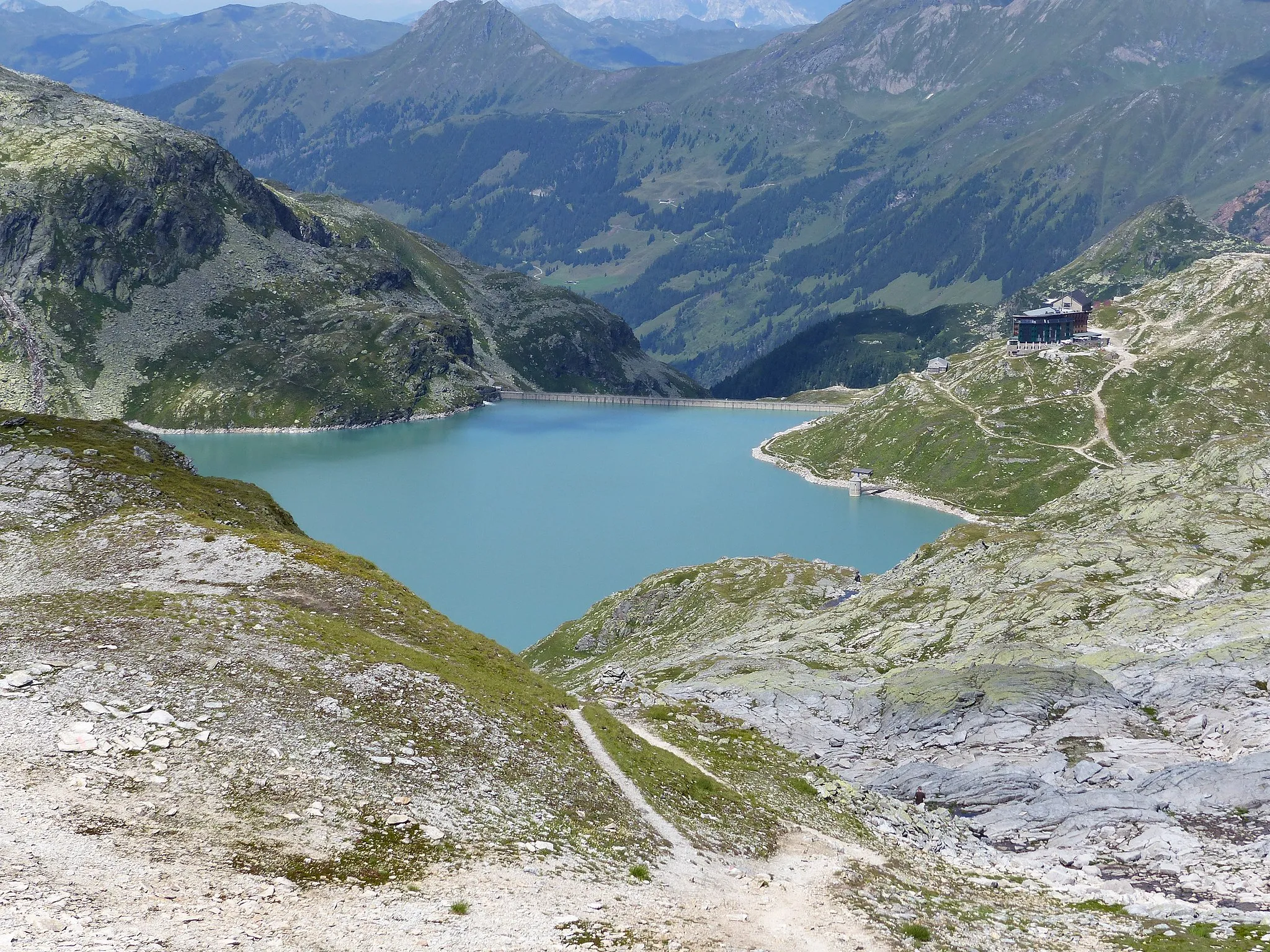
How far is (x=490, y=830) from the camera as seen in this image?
4741 centimetres

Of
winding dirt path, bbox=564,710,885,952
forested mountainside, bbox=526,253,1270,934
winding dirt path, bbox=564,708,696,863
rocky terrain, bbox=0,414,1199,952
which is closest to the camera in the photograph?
rocky terrain, bbox=0,414,1199,952

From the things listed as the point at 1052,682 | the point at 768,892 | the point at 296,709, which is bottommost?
the point at 768,892

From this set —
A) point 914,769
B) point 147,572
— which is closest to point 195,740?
point 147,572

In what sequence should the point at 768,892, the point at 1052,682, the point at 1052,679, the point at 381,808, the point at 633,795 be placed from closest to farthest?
1. the point at 381,808
2. the point at 768,892
3. the point at 633,795
4. the point at 1052,682
5. the point at 1052,679

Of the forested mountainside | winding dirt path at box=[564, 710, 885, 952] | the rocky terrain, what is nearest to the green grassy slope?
the rocky terrain

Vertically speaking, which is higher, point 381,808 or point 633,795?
point 381,808

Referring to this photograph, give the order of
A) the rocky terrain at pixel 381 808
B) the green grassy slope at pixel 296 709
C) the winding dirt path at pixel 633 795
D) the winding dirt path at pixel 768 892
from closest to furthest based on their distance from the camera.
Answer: the rocky terrain at pixel 381 808, the winding dirt path at pixel 768 892, the green grassy slope at pixel 296 709, the winding dirt path at pixel 633 795

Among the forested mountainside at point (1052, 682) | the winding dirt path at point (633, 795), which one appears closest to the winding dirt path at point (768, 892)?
the winding dirt path at point (633, 795)

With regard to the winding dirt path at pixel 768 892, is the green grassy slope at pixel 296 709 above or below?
above

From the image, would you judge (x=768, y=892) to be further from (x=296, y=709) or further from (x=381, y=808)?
(x=296, y=709)

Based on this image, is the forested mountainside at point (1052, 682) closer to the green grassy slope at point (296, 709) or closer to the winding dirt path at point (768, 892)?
the winding dirt path at point (768, 892)

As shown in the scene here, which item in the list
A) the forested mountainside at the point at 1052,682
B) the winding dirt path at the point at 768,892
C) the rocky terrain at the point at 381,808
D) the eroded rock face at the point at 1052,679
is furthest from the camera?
the eroded rock face at the point at 1052,679

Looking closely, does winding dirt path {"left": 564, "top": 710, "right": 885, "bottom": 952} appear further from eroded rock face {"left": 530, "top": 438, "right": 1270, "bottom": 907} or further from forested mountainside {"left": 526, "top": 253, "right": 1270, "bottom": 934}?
eroded rock face {"left": 530, "top": 438, "right": 1270, "bottom": 907}

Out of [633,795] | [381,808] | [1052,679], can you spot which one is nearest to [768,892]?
[633,795]
